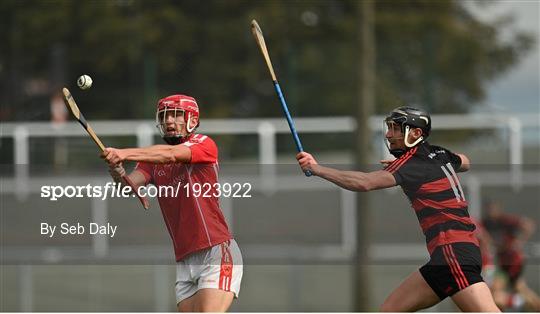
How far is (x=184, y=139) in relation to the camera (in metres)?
8.37

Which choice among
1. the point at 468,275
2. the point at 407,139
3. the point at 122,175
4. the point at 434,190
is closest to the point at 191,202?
the point at 122,175

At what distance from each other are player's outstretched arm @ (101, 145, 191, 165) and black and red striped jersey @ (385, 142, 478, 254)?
1.14 meters

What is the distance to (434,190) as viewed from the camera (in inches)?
329

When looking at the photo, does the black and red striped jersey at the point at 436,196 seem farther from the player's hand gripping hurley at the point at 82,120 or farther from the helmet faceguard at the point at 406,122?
the player's hand gripping hurley at the point at 82,120

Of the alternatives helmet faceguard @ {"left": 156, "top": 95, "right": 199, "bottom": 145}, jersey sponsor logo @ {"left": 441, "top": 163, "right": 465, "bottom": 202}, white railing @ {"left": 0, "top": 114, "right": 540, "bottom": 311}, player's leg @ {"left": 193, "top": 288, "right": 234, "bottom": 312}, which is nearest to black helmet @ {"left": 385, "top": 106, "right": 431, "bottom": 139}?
jersey sponsor logo @ {"left": 441, "top": 163, "right": 465, "bottom": 202}

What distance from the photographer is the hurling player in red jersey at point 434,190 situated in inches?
322

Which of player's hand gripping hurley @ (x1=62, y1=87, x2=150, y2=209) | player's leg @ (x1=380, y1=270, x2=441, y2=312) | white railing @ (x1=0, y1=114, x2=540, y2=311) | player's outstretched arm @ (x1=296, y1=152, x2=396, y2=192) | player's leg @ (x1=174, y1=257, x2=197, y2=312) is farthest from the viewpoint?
white railing @ (x1=0, y1=114, x2=540, y2=311)

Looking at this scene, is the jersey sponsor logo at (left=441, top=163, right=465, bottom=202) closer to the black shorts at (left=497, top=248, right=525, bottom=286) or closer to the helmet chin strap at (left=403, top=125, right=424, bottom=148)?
the helmet chin strap at (left=403, top=125, right=424, bottom=148)

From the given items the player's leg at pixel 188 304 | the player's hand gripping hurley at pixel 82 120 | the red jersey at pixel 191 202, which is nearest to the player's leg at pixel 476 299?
the red jersey at pixel 191 202

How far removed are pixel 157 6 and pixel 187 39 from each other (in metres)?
1.18

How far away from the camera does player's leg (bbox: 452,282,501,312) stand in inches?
330

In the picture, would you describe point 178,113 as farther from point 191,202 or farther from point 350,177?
point 350,177

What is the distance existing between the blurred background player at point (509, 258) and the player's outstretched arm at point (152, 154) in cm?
927

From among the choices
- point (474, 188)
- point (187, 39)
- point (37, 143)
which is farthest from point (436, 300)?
point (187, 39)
